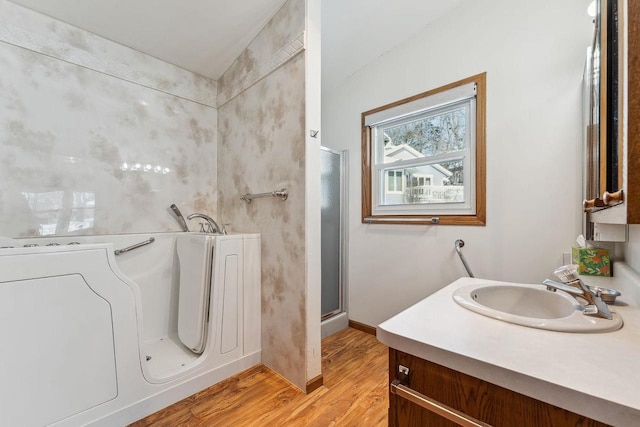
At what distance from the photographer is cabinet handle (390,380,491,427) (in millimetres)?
586

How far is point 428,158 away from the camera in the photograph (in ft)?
6.98

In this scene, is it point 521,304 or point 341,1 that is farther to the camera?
point 341,1

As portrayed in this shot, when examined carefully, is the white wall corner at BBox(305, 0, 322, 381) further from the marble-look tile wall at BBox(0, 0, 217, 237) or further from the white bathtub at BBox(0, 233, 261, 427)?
the marble-look tile wall at BBox(0, 0, 217, 237)

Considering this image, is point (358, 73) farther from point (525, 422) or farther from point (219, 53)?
point (525, 422)

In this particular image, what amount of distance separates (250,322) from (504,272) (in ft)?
5.74

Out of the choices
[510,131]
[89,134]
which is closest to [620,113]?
[510,131]

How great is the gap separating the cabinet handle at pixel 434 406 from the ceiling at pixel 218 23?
85.7 inches

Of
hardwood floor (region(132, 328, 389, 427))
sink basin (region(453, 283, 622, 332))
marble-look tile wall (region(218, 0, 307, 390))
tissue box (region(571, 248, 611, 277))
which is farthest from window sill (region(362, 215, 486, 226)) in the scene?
hardwood floor (region(132, 328, 389, 427))

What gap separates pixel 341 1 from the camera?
1824mm

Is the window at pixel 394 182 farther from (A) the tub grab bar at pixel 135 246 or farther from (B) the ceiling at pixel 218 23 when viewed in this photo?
(A) the tub grab bar at pixel 135 246

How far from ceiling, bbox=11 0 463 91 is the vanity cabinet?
2.15m

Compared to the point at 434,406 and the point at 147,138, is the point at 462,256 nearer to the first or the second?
the point at 434,406

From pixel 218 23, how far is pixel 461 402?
7.85 ft

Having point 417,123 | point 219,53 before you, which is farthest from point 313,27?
point 417,123
